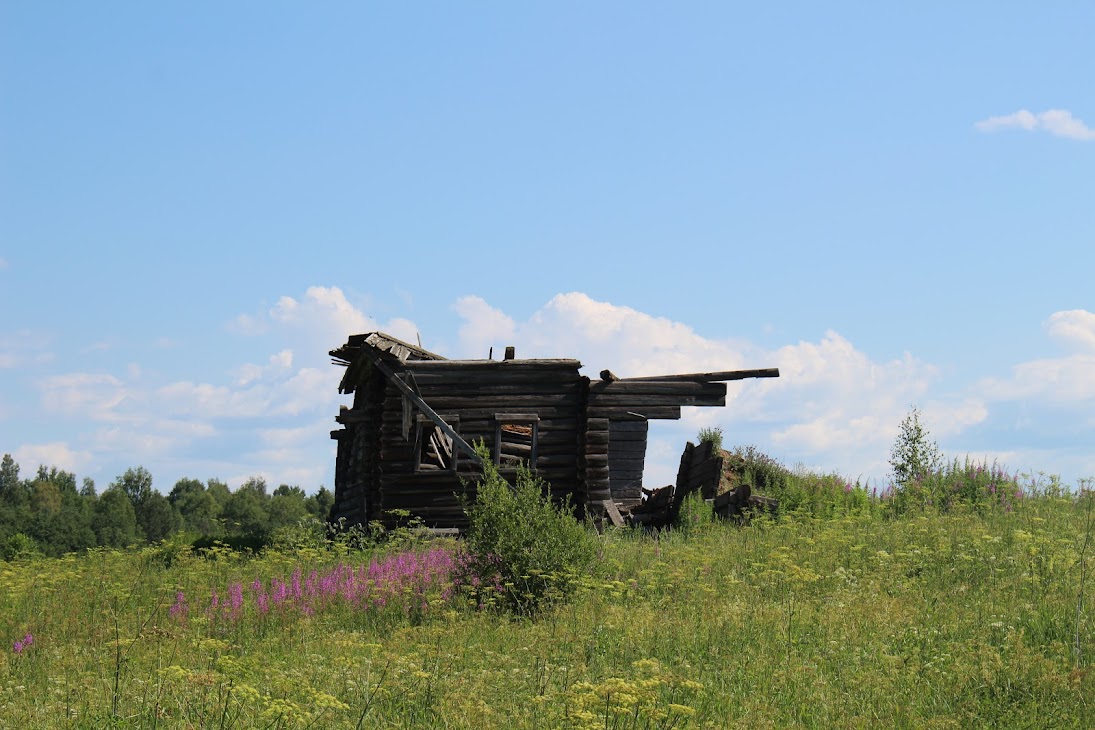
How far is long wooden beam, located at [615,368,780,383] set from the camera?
22047 mm

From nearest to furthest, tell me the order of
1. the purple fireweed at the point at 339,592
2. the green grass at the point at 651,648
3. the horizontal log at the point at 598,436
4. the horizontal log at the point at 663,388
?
the green grass at the point at 651,648 < the purple fireweed at the point at 339,592 < the horizontal log at the point at 598,436 < the horizontal log at the point at 663,388

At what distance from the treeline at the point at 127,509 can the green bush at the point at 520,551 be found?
64851mm

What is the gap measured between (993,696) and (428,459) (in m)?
17.2

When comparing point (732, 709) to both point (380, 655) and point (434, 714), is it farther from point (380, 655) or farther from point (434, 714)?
point (380, 655)

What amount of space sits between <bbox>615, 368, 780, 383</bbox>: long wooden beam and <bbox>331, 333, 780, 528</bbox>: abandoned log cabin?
0.02 metres

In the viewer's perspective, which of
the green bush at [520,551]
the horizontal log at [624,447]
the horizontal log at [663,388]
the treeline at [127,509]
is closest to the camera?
the green bush at [520,551]

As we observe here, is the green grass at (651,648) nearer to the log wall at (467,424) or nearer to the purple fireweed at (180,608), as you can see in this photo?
the purple fireweed at (180,608)

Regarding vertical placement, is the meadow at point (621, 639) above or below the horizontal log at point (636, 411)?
below

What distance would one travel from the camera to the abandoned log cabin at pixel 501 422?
70.7 feet

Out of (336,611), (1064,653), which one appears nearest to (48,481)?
(336,611)

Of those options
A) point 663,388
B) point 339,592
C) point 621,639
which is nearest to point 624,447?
point 663,388

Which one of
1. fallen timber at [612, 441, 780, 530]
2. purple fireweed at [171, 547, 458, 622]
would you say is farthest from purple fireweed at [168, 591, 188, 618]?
fallen timber at [612, 441, 780, 530]

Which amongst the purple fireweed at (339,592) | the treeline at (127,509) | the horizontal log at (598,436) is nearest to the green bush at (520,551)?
the purple fireweed at (339,592)

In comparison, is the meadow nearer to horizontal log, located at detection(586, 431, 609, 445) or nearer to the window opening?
horizontal log, located at detection(586, 431, 609, 445)
